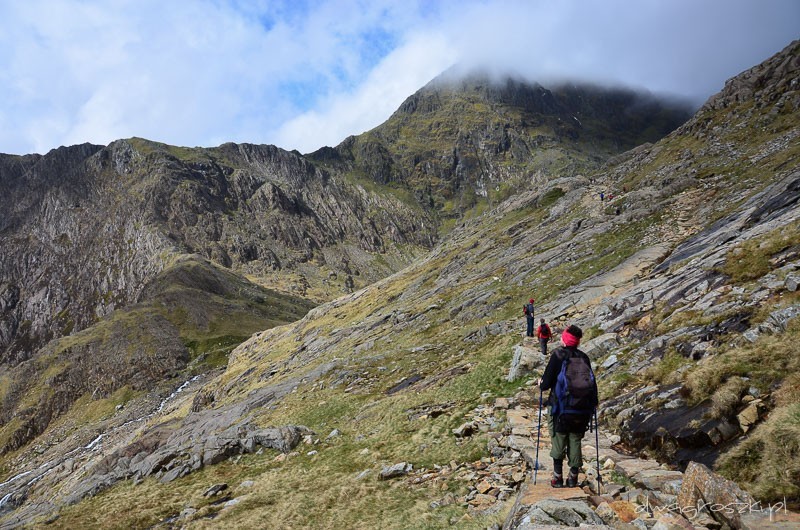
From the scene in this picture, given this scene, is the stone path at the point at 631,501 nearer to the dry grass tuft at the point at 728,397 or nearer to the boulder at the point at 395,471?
the dry grass tuft at the point at 728,397

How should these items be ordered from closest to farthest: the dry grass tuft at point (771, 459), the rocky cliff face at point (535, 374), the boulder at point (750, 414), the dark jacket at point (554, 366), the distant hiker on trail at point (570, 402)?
the dry grass tuft at point (771, 459) < the boulder at point (750, 414) < the distant hiker on trail at point (570, 402) < the dark jacket at point (554, 366) < the rocky cliff face at point (535, 374)

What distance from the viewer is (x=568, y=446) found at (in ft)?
32.7

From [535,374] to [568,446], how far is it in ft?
36.5

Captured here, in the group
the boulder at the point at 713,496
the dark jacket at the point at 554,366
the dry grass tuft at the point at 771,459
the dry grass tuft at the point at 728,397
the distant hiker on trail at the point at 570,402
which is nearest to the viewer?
the boulder at the point at 713,496

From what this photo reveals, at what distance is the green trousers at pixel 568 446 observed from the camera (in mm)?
9723

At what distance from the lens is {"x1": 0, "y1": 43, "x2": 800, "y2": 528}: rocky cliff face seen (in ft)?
37.0

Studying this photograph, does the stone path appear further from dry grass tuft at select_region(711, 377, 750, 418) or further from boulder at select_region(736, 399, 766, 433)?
dry grass tuft at select_region(711, 377, 750, 418)

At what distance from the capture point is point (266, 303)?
194 metres

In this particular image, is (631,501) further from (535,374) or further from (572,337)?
(535,374)

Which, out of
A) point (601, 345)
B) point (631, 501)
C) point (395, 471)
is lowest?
point (601, 345)

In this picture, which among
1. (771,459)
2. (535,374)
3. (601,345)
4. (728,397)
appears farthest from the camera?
(535,374)

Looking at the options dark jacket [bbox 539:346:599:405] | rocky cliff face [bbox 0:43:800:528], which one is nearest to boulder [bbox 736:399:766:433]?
rocky cliff face [bbox 0:43:800:528]

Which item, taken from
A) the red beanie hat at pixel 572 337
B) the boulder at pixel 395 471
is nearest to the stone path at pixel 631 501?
the red beanie hat at pixel 572 337

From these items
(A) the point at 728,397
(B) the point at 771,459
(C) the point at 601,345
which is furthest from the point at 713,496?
(C) the point at 601,345
